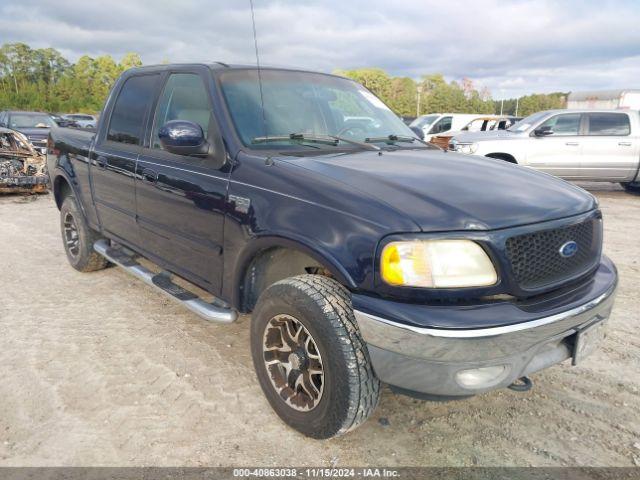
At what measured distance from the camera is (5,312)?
4.09 meters

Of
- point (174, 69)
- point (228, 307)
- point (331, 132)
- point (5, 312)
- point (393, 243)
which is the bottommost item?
point (5, 312)

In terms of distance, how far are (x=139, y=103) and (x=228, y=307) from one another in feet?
6.19

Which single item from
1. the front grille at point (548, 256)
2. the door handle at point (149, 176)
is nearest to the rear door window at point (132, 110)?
the door handle at point (149, 176)

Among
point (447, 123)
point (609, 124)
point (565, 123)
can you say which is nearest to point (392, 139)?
point (565, 123)

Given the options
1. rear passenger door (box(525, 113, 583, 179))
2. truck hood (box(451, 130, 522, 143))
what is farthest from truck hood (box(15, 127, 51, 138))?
rear passenger door (box(525, 113, 583, 179))

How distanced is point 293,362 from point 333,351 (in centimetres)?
41

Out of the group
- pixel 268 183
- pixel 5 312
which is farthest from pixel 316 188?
pixel 5 312

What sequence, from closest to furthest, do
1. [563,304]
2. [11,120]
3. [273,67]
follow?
1. [563,304]
2. [273,67]
3. [11,120]

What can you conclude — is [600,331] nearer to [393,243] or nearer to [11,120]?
[393,243]

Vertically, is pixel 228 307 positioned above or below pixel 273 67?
below

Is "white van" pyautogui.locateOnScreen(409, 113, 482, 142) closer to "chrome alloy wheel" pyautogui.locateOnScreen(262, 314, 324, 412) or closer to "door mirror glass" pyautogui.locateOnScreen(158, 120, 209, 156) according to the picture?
"door mirror glass" pyautogui.locateOnScreen(158, 120, 209, 156)

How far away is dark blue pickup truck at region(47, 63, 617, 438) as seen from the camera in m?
2.11

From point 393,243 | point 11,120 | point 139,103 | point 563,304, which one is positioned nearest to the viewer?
point 393,243

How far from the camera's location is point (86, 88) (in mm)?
61594
